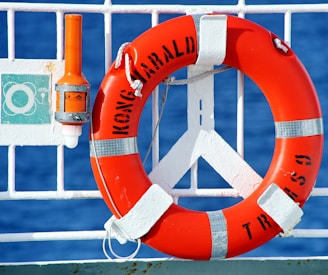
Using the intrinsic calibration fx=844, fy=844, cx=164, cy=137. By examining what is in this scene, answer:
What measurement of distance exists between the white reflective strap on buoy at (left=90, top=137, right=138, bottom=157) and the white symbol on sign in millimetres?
267

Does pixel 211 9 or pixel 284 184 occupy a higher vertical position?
pixel 211 9

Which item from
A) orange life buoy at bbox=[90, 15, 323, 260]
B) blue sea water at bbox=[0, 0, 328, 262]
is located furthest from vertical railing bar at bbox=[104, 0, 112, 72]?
blue sea water at bbox=[0, 0, 328, 262]

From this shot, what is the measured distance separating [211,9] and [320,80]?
3039 millimetres

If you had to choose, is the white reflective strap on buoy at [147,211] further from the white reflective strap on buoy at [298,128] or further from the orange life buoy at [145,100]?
the white reflective strap on buoy at [298,128]

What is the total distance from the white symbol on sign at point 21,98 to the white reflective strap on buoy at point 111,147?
0.27 meters

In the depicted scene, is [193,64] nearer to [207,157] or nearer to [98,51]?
[207,157]

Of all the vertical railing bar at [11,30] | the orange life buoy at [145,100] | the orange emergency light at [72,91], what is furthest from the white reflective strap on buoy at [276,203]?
the vertical railing bar at [11,30]

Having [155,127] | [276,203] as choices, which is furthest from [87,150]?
[276,203]

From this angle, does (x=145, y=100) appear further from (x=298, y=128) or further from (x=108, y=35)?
(x=298, y=128)

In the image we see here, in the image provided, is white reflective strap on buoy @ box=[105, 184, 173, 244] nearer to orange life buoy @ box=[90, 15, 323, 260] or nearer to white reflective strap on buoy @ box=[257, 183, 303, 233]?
orange life buoy @ box=[90, 15, 323, 260]

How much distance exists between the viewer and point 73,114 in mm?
2627

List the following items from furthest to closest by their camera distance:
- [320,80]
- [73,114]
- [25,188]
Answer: [320,80] → [25,188] → [73,114]

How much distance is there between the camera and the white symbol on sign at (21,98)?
111 inches

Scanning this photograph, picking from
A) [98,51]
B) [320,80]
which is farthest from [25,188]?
[320,80]
